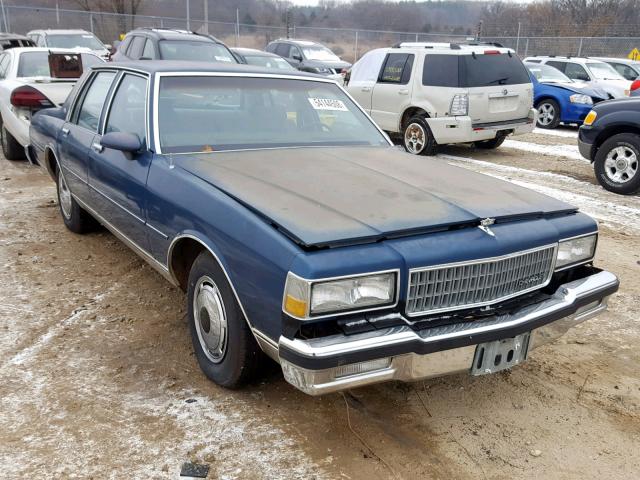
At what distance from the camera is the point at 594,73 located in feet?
48.5

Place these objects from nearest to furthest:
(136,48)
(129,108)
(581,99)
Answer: (129,108) < (136,48) < (581,99)

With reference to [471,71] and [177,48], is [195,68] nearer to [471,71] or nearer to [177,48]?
[471,71]

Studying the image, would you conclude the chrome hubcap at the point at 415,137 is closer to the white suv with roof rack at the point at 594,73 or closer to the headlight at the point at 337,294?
the white suv with roof rack at the point at 594,73

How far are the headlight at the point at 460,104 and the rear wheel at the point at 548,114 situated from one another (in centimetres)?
504

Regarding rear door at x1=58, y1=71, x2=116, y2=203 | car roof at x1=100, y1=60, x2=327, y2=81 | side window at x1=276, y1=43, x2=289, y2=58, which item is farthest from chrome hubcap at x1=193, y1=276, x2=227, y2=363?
side window at x1=276, y1=43, x2=289, y2=58

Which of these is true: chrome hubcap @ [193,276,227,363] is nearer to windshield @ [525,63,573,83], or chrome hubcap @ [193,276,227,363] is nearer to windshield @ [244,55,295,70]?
windshield @ [244,55,295,70]

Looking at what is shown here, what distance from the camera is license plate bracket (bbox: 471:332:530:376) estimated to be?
9.08 ft

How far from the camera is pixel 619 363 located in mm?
3668

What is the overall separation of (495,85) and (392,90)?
172 cm

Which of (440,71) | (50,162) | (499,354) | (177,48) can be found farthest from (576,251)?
(177,48)

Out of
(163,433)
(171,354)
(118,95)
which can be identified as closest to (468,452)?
(163,433)

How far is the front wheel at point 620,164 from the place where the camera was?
24.5ft

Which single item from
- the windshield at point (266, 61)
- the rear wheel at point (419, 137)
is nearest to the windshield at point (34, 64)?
the rear wheel at point (419, 137)

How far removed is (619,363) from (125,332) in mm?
3065
